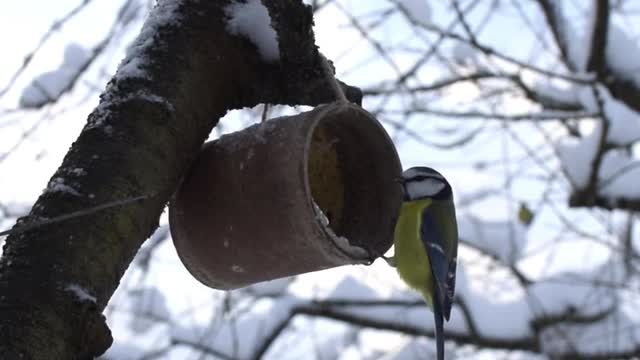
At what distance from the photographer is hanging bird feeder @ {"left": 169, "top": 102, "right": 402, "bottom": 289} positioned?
1415 mm

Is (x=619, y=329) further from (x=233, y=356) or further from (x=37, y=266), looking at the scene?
(x=37, y=266)

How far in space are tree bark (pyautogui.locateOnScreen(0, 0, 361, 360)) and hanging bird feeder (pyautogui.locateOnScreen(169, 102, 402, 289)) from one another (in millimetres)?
99

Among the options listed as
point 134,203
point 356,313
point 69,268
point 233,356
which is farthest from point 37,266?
point 356,313

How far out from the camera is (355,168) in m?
1.70

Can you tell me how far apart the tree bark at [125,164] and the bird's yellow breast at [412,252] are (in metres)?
1.27

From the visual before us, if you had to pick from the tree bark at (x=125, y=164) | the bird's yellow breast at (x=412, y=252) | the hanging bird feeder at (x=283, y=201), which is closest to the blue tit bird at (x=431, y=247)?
the bird's yellow breast at (x=412, y=252)

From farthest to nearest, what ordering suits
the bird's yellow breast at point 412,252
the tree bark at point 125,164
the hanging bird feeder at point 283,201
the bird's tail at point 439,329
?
the bird's yellow breast at point 412,252 < the bird's tail at point 439,329 < the hanging bird feeder at point 283,201 < the tree bark at point 125,164

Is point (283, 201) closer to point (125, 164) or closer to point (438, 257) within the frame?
point (125, 164)

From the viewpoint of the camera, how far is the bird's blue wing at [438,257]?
8.76 feet

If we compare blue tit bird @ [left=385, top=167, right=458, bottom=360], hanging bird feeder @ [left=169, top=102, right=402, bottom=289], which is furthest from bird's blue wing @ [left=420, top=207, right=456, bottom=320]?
hanging bird feeder @ [left=169, top=102, right=402, bottom=289]

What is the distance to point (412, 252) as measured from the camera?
2.70 metres

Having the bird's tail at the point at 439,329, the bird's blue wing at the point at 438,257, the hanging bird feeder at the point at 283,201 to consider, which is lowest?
the bird's tail at the point at 439,329

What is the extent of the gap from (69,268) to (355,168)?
0.85 meters

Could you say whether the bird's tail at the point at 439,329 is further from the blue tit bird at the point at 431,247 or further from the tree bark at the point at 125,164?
the tree bark at the point at 125,164
